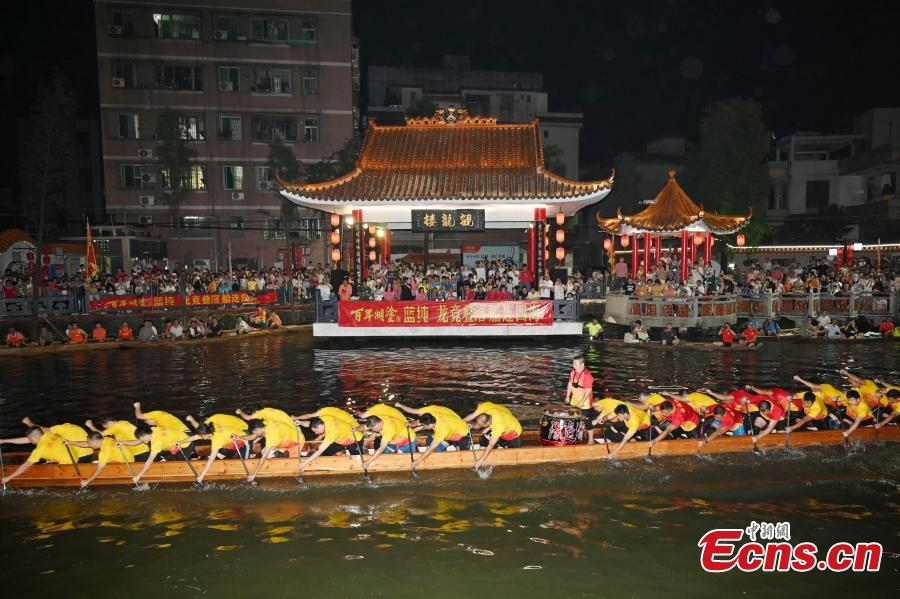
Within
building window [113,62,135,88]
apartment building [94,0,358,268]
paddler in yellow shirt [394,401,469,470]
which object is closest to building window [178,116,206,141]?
apartment building [94,0,358,268]

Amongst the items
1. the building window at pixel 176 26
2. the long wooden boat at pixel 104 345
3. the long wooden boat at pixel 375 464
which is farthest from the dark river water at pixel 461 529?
the building window at pixel 176 26

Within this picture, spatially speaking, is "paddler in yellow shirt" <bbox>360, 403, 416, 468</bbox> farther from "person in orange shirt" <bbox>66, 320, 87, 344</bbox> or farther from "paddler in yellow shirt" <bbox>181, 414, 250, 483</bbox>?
"person in orange shirt" <bbox>66, 320, 87, 344</bbox>

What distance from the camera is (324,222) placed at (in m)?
→ 40.5

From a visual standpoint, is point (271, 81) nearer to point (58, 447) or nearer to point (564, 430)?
point (58, 447)

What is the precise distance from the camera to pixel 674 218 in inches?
979

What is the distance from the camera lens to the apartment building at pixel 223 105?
125 ft

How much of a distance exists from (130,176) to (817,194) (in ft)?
145

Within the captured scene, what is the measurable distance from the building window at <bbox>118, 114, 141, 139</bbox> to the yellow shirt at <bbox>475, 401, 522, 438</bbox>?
3618cm

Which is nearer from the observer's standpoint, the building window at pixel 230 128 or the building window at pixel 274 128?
the building window at pixel 230 128

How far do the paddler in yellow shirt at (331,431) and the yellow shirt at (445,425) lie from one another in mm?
1175

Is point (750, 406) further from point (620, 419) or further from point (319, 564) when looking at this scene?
point (319, 564)

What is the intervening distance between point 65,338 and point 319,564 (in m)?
19.0

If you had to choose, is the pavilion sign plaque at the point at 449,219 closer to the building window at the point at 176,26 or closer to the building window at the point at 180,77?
the building window at the point at 180,77

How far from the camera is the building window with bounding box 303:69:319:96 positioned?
4022 cm
